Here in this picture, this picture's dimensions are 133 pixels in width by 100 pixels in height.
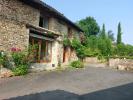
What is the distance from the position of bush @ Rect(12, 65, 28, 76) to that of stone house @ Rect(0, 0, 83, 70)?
131cm

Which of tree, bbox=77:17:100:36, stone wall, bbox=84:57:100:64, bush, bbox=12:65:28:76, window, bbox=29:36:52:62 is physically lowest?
bush, bbox=12:65:28:76

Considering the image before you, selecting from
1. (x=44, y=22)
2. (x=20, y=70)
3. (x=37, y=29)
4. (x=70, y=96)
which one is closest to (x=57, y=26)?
(x=44, y=22)

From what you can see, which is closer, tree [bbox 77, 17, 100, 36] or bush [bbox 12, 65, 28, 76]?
bush [bbox 12, 65, 28, 76]

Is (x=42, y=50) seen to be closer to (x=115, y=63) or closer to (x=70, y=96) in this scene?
(x=115, y=63)

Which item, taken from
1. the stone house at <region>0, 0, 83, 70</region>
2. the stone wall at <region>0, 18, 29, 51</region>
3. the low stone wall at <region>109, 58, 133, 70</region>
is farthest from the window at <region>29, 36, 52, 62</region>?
the low stone wall at <region>109, 58, 133, 70</region>

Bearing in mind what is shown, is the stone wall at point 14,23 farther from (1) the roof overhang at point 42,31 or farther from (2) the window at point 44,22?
(2) the window at point 44,22

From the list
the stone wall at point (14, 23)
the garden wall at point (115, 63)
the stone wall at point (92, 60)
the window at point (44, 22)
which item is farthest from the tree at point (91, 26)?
the stone wall at point (14, 23)

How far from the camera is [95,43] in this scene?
40.6m

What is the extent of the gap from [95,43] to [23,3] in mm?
23963

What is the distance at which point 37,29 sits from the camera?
19.5m

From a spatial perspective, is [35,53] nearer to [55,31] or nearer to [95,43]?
[55,31]

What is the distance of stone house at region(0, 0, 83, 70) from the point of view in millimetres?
16375

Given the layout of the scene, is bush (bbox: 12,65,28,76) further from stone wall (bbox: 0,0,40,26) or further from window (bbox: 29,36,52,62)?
stone wall (bbox: 0,0,40,26)

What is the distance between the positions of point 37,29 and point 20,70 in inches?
161
